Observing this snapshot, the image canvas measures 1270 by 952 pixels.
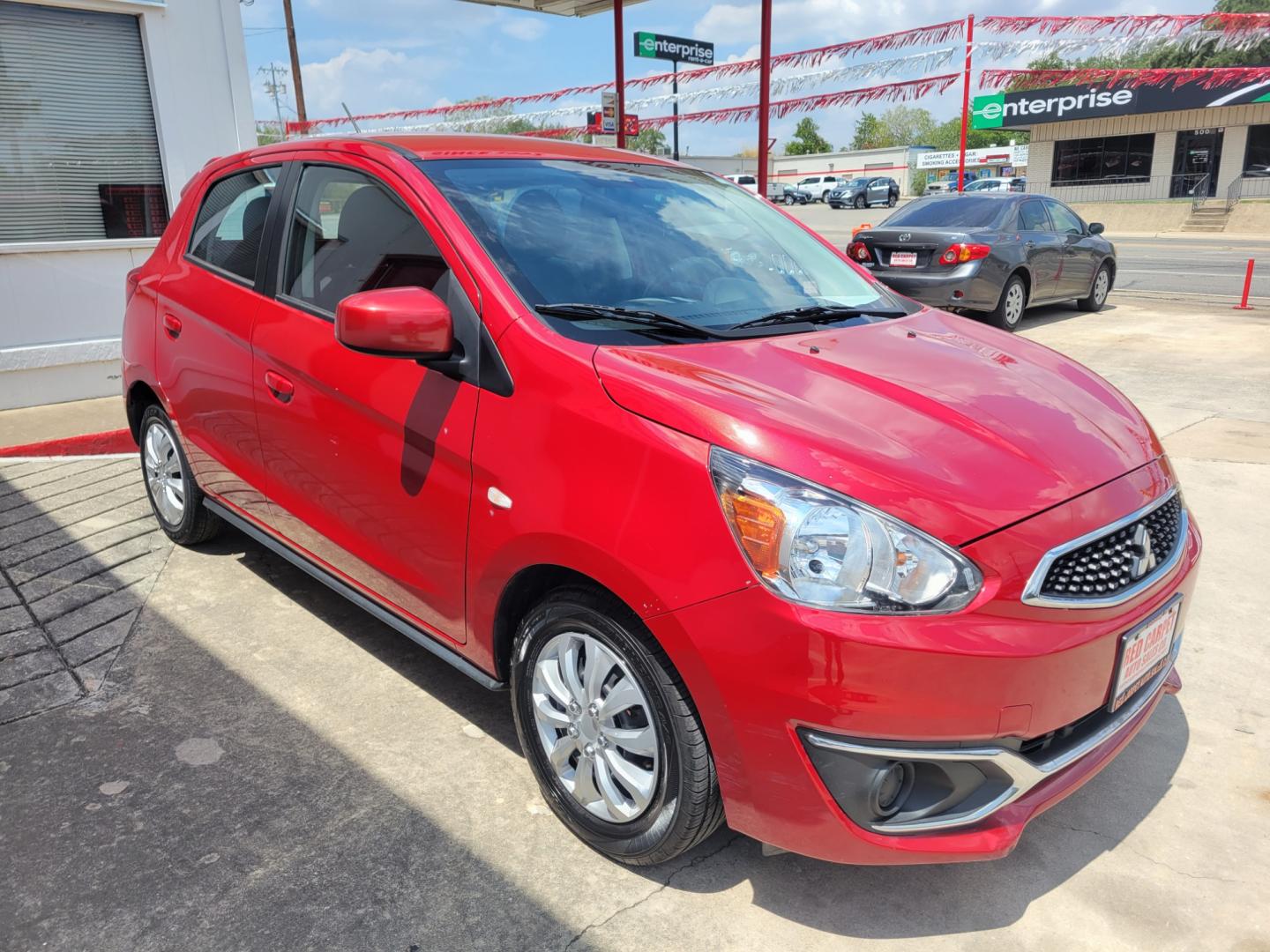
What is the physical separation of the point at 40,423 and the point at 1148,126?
45.5 m

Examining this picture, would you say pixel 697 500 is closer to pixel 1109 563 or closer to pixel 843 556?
pixel 843 556

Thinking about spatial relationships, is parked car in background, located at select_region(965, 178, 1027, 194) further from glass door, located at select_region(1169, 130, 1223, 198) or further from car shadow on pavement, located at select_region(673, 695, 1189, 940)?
car shadow on pavement, located at select_region(673, 695, 1189, 940)

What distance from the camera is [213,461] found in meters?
3.95

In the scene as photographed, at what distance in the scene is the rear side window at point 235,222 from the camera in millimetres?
3670

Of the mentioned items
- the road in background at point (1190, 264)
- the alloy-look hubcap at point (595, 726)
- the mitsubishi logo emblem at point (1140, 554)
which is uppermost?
the mitsubishi logo emblem at point (1140, 554)

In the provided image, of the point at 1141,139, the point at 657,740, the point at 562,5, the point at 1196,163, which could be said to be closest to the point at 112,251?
the point at 657,740

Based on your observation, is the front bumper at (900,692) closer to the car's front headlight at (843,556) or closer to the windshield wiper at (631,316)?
the car's front headlight at (843,556)

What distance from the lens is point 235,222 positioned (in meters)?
3.87

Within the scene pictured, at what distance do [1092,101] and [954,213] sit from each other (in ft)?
118

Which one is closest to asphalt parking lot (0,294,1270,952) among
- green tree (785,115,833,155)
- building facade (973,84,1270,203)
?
building facade (973,84,1270,203)

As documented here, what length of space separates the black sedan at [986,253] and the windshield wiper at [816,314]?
739 cm

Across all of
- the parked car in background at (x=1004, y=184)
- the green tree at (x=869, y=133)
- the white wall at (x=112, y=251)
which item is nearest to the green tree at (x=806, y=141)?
the green tree at (x=869, y=133)

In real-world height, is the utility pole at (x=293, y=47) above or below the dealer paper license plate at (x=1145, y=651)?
above

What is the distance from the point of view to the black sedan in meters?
10.2
